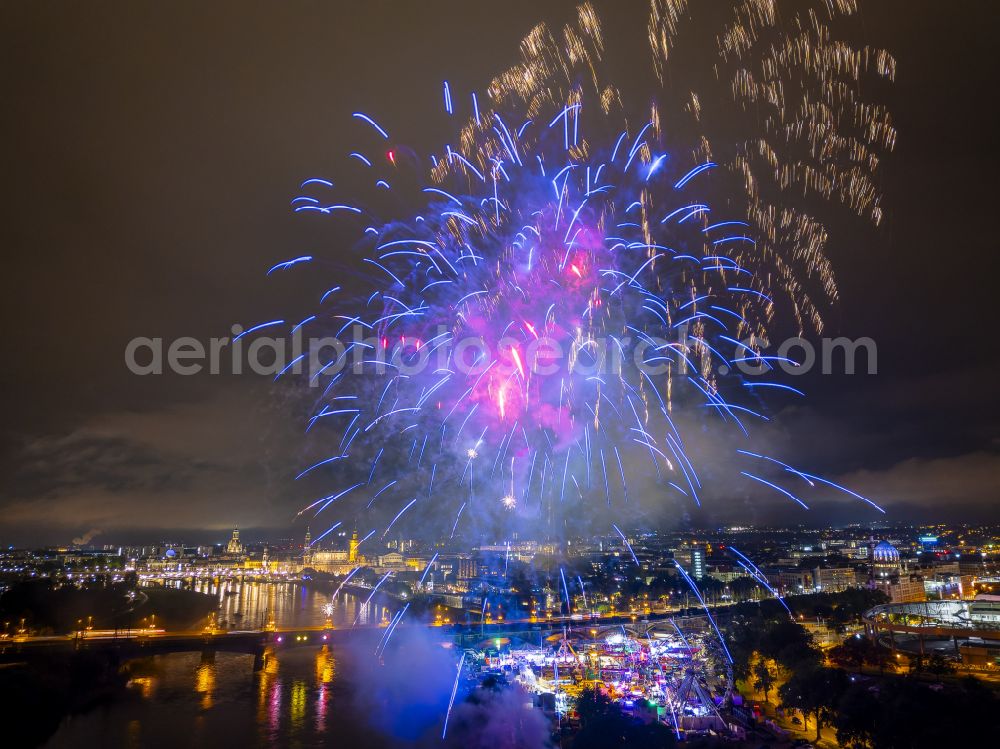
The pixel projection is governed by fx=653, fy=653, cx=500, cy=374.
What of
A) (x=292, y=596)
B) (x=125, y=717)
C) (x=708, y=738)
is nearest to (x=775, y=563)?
(x=292, y=596)

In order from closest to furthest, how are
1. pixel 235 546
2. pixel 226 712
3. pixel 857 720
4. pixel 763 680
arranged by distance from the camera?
pixel 857 720
pixel 226 712
pixel 763 680
pixel 235 546

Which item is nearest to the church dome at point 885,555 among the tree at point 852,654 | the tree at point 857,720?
the tree at point 852,654

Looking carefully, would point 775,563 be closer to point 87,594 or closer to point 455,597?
point 455,597

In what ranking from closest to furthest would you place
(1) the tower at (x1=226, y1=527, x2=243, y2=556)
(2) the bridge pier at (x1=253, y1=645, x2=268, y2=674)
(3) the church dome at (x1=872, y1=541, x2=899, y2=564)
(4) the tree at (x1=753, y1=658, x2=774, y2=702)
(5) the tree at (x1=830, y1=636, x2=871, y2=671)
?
(4) the tree at (x1=753, y1=658, x2=774, y2=702) → (5) the tree at (x1=830, y1=636, x2=871, y2=671) → (2) the bridge pier at (x1=253, y1=645, x2=268, y2=674) → (3) the church dome at (x1=872, y1=541, x2=899, y2=564) → (1) the tower at (x1=226, y1=527, x2=243, y2=556)

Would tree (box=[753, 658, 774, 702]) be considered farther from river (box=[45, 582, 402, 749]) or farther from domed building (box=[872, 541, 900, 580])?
domed building (box=[872, 541, 900, 580])

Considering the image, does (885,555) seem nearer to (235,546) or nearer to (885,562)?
(885,562)

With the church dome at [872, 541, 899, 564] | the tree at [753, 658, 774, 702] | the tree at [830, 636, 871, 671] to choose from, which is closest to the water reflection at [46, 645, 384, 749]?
the tree at [753, 658, 774, 702]

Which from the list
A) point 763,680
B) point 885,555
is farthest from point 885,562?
point 763,680

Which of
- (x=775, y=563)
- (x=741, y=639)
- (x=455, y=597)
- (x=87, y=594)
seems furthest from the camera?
(x=775, y=563)
